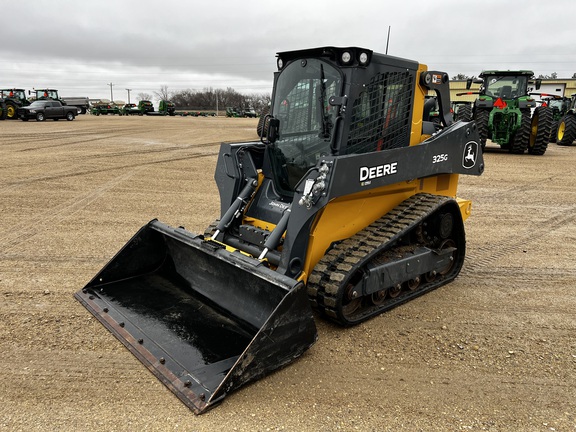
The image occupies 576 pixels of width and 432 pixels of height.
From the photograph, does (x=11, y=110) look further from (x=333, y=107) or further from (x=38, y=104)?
(x=333, y=107)

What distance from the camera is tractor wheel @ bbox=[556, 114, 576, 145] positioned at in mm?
18333

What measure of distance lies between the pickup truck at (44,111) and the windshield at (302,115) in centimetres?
2941

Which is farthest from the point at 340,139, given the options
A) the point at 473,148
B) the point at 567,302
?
the point at 567,302

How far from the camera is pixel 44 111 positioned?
95.9 ft

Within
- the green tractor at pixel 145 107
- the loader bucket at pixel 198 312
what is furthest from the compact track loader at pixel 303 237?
the green tractor at pixel 145 107

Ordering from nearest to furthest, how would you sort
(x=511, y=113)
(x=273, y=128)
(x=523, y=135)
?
(x=273, y=128), (x=511, y=113), (x=523, y=135)

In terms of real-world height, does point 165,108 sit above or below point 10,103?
above

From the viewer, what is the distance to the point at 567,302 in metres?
4.51

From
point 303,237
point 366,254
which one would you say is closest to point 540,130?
point 366,254

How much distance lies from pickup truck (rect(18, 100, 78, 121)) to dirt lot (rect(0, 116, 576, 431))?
1012 inches

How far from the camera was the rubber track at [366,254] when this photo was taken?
11.9 ft

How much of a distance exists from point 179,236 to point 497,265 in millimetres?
3785

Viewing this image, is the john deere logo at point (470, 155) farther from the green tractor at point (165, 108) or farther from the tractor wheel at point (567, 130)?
the green tractor at point (165, 108)

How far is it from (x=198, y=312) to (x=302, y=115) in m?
2.09
